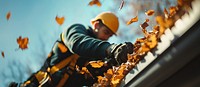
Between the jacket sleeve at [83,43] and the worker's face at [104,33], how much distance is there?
53cm

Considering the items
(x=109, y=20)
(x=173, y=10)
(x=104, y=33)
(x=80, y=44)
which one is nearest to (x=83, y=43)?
(x=80, y=44)

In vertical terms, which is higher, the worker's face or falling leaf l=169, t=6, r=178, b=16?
the worker's face

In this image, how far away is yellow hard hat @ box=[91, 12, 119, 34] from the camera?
4.84m

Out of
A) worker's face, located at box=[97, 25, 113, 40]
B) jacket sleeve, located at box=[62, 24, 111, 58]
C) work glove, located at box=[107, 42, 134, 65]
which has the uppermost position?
worker's face, located at box=[97, 25, 113, 40]

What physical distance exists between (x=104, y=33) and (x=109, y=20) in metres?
0.22

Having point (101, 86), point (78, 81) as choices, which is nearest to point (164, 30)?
point (101, 86)

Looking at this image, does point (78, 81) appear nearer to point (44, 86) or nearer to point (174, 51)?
point (44, 86)

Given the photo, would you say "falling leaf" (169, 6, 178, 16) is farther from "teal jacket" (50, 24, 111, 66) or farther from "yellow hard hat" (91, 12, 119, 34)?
"yellow hard hat" (91, 12, 119, 34)

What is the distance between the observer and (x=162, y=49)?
1.78 m

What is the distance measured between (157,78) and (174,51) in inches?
9.6

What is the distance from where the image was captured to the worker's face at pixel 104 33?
473 cm

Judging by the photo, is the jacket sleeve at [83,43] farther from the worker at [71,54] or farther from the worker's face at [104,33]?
the worker's face at [104,33]

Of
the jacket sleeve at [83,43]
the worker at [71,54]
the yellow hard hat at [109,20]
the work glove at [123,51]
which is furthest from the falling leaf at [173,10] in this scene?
the yellow hard hat at [109,20]

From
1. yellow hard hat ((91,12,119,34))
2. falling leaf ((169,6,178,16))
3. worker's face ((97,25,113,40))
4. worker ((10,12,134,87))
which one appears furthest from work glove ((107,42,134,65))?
yellow hard hat ((91,12,119,34))
